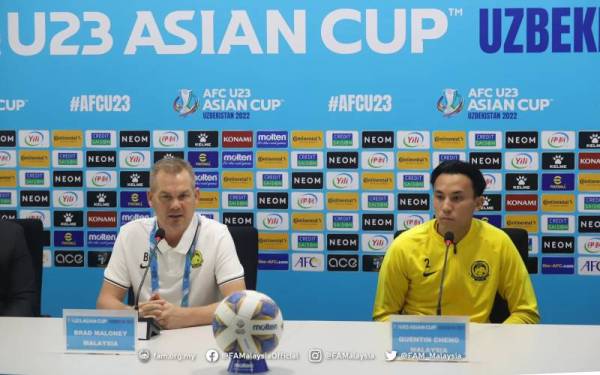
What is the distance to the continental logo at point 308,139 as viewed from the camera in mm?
4320

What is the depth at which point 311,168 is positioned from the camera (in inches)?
171

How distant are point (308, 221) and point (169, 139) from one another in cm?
87

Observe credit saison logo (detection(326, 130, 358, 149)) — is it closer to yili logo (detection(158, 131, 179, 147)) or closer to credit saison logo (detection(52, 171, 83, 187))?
yili logo (detection(158, 131, 179, 147))

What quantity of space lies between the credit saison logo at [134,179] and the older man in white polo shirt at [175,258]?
1.35 metres

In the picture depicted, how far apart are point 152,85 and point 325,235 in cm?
122

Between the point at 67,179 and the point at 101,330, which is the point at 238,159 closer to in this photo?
the point at 67,179

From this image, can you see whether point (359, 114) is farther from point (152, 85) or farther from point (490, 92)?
point (152, 85)

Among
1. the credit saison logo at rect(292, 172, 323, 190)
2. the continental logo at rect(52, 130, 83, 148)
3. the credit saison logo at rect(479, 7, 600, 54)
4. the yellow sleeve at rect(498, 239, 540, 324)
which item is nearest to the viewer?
the yellow sleeve at rect(498, 239, 540, 324)

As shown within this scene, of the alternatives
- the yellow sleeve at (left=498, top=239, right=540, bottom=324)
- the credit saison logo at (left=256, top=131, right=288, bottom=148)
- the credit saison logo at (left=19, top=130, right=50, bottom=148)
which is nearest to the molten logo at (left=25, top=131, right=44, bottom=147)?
the credit saison logo at (left=19, top=130, right=50, bottom=148)

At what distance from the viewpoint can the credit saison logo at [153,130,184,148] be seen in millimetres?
4387

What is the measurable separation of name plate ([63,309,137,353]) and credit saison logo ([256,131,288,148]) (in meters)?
2.22

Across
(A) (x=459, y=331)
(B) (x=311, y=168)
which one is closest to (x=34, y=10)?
(B) (x=311, y=168)

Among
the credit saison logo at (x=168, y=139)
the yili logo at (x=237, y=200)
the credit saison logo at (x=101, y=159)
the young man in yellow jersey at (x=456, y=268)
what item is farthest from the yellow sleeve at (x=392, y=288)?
the credit saison logo at (x=101, y=159)

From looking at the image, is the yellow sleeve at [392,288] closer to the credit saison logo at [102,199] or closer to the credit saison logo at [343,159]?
the credit saison logo at [343,159]
